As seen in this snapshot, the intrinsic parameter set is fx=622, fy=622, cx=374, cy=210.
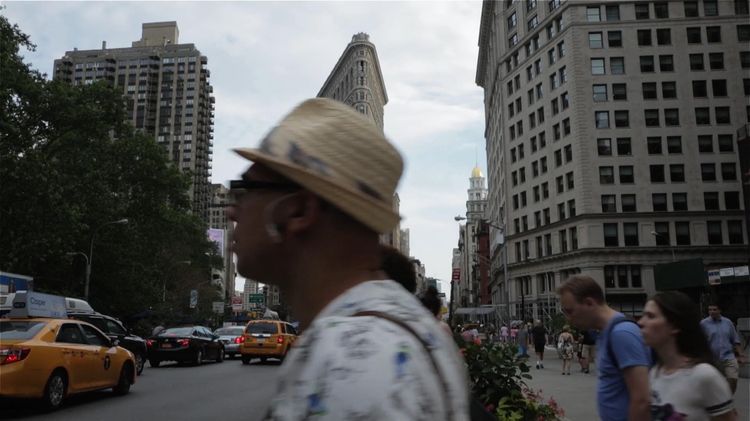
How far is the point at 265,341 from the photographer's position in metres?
23.4

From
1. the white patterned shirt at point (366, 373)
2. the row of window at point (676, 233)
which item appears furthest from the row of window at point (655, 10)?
the white patterned shirt at point (366, 373)

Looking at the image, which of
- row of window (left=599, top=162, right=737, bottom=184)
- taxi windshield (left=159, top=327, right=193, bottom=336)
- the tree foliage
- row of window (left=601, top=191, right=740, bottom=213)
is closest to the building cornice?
row of window (left=599, top=162, right=737, bottom=184)

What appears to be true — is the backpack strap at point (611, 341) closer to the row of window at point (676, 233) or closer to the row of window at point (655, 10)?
the row of window at point (676, 233)

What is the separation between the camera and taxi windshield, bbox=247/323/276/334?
2394cm

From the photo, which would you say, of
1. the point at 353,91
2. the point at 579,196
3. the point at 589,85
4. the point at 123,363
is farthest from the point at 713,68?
the point at 353,91

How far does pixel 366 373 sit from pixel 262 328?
78.0ft

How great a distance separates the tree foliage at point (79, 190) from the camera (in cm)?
3081

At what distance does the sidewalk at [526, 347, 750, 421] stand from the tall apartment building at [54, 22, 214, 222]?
419 ft

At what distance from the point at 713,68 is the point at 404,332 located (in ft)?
218

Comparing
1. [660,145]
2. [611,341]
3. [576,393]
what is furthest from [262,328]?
[660,145]

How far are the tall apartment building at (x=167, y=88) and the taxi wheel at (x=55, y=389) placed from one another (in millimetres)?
131271

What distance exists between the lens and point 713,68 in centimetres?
5809

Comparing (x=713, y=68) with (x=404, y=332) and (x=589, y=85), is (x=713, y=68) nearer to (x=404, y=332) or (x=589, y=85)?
(x=589, y=85)

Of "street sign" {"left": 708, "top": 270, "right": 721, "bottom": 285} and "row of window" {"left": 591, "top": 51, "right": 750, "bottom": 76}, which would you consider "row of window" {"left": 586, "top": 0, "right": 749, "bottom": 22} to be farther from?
"street sign" {"left": 708, "top": 270, "right": 721, "bottom": 285}
